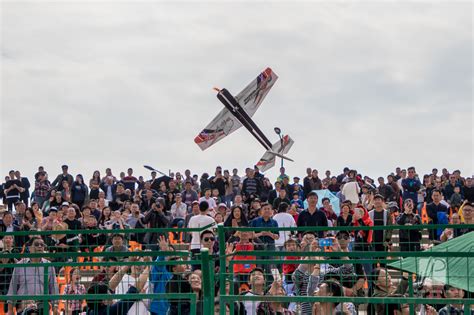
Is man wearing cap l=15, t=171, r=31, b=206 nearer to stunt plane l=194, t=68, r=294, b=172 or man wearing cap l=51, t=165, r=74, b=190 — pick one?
man wearing cap l=51, t=165, r=74, b=190

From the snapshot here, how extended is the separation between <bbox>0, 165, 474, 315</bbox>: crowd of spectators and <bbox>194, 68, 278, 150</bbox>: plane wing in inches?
534

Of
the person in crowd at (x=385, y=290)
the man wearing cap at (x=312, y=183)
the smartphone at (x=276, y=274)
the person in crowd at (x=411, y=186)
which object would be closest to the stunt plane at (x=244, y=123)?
the man wearing cap at (x=312, y=183)

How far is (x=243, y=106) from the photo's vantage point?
139 ft

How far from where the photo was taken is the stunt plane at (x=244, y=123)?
4125 centimetres

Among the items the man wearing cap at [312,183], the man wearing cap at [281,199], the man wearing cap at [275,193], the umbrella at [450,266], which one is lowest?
the umbrella at [450,266]

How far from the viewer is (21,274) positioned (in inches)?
430

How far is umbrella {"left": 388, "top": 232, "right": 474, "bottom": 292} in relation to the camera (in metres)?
8.01

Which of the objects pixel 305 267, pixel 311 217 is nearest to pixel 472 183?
pixel 311 217

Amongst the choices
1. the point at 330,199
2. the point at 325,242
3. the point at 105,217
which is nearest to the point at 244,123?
the point at 330,199

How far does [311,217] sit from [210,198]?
26.9 feet

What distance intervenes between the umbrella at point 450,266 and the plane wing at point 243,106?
3256cm

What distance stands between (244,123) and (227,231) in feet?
107

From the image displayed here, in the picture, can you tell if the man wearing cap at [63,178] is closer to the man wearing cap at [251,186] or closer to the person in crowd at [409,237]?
the man wearing cap at [251,186]

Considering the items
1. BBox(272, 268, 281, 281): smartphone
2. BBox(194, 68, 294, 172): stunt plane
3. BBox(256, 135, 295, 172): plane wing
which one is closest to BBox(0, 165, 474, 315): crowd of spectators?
BBox(272, 268, 281, 281): smartphone
